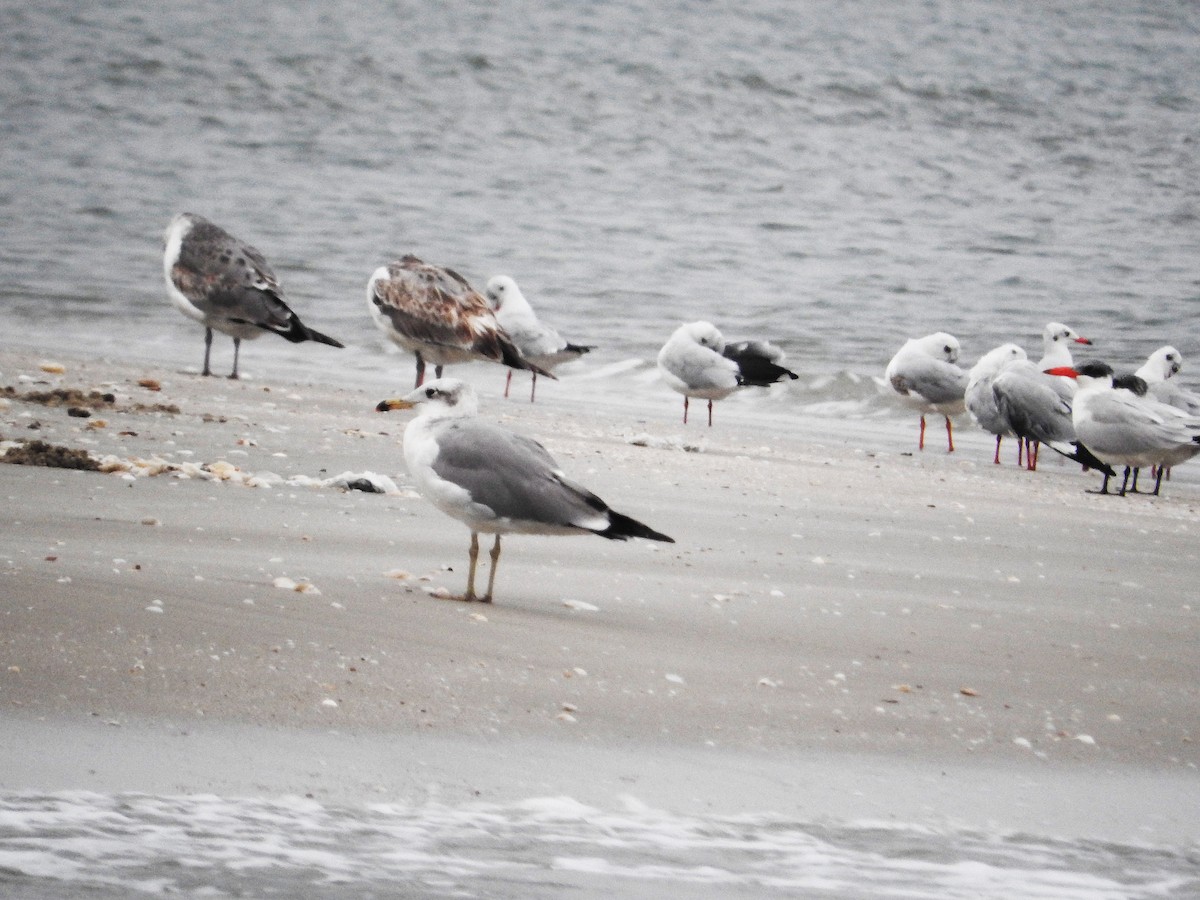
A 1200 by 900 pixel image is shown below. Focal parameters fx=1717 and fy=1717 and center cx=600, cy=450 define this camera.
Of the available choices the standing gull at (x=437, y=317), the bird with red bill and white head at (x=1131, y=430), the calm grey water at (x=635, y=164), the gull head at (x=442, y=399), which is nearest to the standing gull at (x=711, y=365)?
the standing gull at (x=437, y=317)

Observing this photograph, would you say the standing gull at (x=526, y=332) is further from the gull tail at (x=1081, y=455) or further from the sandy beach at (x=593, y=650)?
the sandy beach at (x=593, y=650)

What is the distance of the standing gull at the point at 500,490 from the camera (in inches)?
204

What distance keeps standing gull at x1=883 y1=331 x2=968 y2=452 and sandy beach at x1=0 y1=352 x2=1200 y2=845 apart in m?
4.60

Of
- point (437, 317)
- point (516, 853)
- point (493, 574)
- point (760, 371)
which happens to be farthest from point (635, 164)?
point (516, 853)

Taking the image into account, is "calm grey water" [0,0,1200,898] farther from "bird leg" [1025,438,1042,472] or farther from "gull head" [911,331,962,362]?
"bird leg" [1025,438,1042,472]

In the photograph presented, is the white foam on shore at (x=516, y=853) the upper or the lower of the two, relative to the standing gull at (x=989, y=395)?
lower

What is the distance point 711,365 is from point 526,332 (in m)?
1.68

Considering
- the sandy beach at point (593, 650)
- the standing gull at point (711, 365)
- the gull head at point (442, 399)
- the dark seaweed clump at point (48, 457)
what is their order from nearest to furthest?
1. the sandy beach at point (593, 650)
2. the gull head at point (442, 399)
3. the dark seaweed clump at point (48, 457)
4. the standing gull at point (711, 365)

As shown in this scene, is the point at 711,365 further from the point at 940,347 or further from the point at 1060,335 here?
the point at 1060,335

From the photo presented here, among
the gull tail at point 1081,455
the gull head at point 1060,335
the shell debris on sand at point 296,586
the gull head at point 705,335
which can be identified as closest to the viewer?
the shell debris on sand at point 296,586

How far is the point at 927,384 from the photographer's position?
41.4ft

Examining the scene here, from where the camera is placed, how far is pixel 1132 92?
3300 cm

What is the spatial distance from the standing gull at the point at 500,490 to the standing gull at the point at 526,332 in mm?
7653

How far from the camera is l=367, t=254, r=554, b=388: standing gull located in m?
11.8
